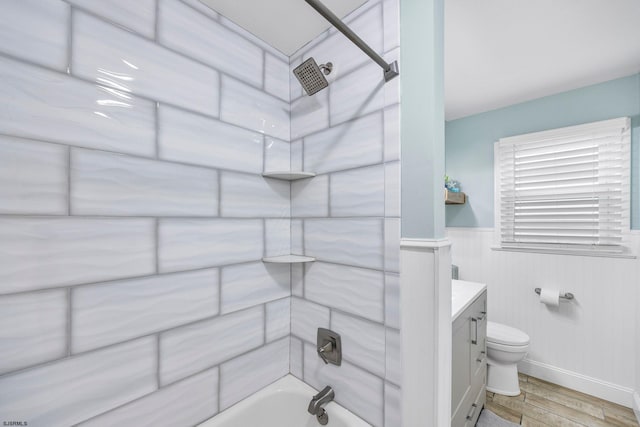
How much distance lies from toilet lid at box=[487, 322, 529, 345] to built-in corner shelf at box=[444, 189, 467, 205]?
1121 mm

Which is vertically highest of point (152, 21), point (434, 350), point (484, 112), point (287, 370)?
point (484, 112)

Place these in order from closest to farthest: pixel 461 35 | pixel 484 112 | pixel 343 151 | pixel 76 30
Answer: pixel 76 30 → pixel 343 151 → pixel 461 35 → pixel 484 112

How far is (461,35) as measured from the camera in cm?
147

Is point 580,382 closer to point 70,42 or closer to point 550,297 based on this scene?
point 550,297

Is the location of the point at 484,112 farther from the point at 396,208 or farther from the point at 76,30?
the point at 76,30

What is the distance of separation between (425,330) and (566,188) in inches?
82.5

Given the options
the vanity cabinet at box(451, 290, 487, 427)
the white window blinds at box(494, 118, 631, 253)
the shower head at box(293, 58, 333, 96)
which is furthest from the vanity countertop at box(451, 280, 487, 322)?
the shower head at box(293, 58, 333, 96)

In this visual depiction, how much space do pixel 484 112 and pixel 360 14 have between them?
2.01 metres

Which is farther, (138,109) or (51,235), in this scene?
(138,109)

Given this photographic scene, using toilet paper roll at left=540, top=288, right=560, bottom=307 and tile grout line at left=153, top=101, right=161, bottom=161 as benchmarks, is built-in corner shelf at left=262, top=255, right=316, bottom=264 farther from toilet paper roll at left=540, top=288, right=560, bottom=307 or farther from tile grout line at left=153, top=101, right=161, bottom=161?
toilet paper roll at left=540, top=288, right=560, bottom=307

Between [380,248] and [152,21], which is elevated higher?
[152,21]

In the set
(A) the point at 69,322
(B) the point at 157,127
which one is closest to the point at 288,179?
(B) the point at 157,127

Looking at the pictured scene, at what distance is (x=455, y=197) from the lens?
2.37 metres

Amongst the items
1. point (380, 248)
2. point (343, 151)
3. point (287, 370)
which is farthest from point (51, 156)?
point (287, 370)
